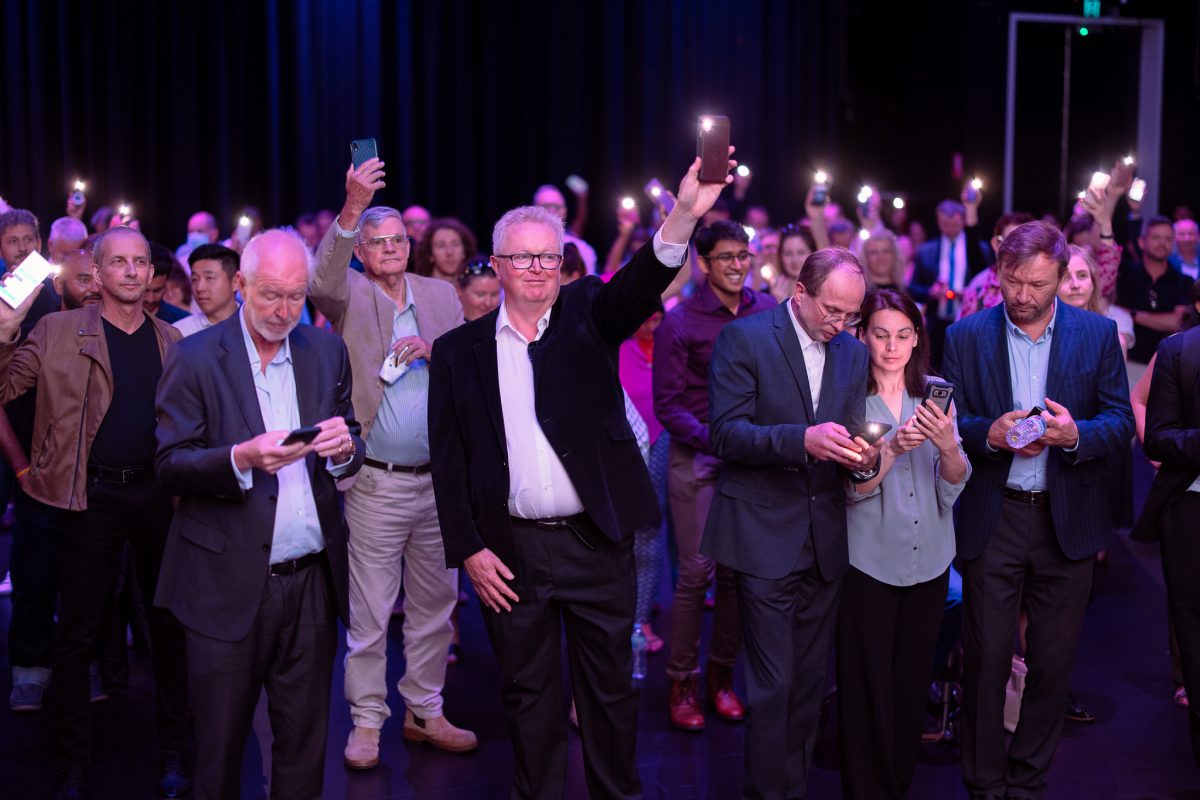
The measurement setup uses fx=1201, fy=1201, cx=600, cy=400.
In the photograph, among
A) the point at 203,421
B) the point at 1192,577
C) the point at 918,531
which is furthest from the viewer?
the point at 1192,577

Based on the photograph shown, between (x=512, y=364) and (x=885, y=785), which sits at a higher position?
(x=512, y=364)

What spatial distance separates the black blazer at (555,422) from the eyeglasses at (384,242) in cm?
101

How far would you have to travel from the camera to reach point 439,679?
13.8 ft

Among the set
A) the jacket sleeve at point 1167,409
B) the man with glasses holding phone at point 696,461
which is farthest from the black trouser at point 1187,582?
the man with glasses holding phone at point 696,461

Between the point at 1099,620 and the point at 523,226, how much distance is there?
379 centimetres

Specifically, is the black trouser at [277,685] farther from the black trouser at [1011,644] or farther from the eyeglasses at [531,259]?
the black trouser at [1011,644]

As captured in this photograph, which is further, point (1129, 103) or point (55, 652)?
point (1129, 103)

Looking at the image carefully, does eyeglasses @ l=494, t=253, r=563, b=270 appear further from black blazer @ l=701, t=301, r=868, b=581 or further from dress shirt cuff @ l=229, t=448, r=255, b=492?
dress shirt cuff @ l=229, t=448, r=255, b=492

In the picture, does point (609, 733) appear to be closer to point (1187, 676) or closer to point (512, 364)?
point (512, 364)

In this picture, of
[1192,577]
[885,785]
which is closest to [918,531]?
[885,785]

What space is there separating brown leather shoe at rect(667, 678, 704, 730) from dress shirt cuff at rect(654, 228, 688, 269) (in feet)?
6.58

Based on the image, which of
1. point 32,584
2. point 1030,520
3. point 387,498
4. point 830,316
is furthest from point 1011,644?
point 32,584

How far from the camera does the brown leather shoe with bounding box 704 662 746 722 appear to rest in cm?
440

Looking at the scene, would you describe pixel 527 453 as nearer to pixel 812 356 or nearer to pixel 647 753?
pixel 812 356
